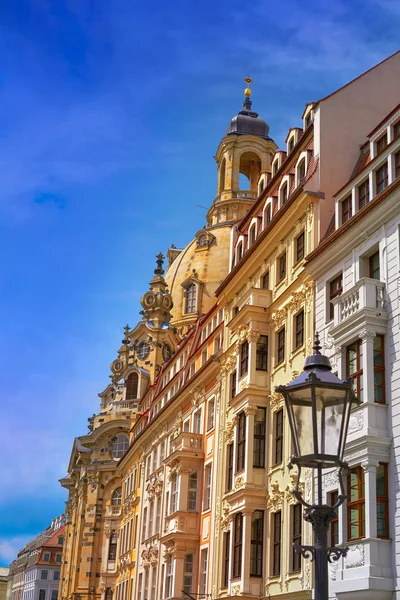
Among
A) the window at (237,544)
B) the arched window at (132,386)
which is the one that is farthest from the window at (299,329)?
the arched window at (132,386)

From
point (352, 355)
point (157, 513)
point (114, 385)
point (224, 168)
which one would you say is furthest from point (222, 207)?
point (352, 355)

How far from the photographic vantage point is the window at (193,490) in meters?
46.0

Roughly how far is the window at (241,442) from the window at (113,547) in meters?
50.7

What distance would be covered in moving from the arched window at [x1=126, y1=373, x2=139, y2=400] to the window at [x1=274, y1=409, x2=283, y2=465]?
2176 inches

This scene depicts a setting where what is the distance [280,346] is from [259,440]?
391 centimetres

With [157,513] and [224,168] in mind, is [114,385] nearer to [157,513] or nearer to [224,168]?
[224,168]

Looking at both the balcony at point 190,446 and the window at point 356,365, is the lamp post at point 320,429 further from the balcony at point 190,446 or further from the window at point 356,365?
the balcony at point 190,446

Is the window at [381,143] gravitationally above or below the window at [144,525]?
above

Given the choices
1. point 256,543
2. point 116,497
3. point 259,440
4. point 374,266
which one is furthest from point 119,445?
point 374,266

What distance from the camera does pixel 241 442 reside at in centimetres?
3706

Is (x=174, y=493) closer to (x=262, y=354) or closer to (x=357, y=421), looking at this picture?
(x=262, y=354)

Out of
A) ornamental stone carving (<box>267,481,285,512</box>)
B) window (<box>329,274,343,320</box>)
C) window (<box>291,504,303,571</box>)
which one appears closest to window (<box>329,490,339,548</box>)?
window (<box>291,504,303,571</box>)

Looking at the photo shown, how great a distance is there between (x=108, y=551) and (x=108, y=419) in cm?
1303

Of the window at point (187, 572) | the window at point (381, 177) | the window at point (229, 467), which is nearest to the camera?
the window at point (381, 177)
